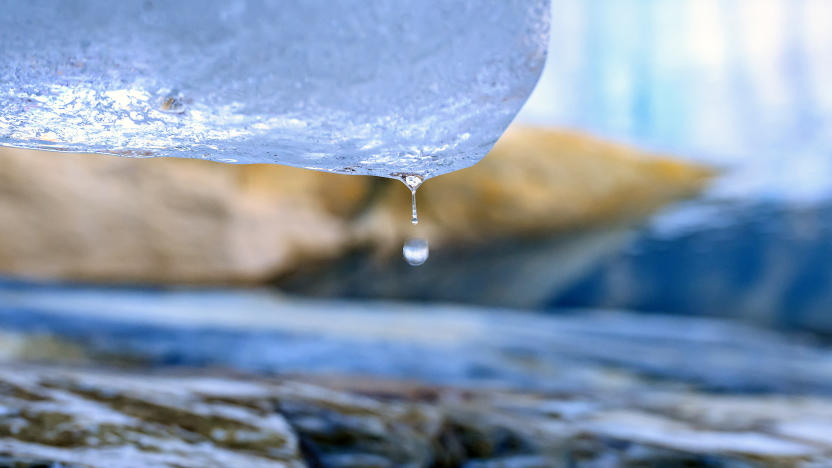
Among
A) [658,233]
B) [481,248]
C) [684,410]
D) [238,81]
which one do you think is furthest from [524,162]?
[238,81]

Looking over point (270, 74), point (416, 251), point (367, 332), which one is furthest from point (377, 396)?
point (367, 332)

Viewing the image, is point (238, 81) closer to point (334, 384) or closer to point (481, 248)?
point (334, 384)

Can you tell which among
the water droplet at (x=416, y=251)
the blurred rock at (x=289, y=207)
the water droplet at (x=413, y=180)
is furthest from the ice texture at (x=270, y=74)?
the blurred rock at (x=289, y=207)

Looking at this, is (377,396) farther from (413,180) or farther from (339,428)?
(413,180)

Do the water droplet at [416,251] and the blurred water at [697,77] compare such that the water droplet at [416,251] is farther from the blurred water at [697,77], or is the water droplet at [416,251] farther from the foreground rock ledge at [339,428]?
the blurred water at [697,77]

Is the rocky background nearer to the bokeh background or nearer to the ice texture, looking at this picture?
the bokeh background

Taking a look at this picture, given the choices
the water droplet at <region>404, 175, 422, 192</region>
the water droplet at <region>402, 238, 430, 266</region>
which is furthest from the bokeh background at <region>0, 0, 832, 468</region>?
the water droplet at <region>404, 175, 422, 192</region>
